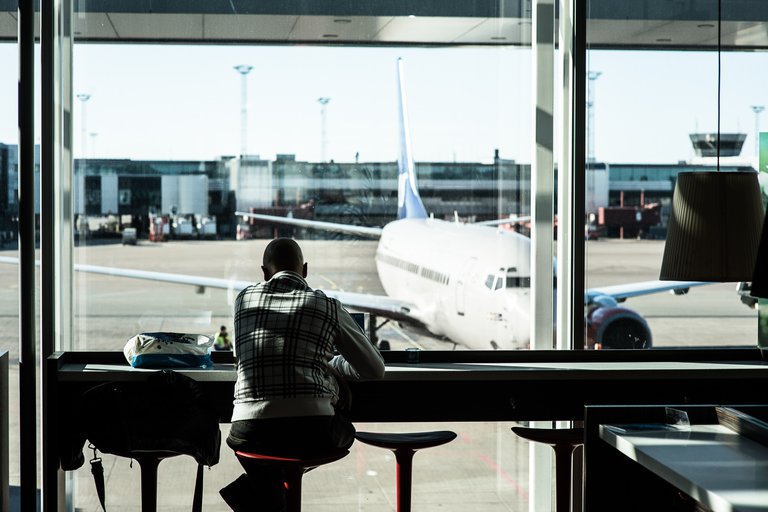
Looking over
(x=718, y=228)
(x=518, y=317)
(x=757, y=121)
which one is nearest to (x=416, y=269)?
(x=518, y=317)

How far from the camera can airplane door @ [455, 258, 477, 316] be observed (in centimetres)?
501

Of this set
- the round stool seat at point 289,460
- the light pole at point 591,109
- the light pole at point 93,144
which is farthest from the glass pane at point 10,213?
the light pole at point 591,109

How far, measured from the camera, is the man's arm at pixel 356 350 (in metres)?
3.23

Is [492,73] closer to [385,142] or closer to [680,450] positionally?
[385,142]

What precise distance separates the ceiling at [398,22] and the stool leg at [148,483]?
207cm

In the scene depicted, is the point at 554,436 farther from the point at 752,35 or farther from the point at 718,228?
the point at 752,35

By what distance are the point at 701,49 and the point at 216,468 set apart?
3240 millimetres

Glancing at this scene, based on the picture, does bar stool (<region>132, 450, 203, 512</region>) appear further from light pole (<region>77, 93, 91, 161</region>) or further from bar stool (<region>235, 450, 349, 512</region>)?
light pole (<region>77, 93, 91, 161</region>)

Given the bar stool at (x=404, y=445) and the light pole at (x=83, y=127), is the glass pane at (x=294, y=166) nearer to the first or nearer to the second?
the light pole at (x=83, y=127)

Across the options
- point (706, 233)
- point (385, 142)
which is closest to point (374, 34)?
point (385, 142)

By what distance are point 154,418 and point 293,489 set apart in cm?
58

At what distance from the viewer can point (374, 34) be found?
15.0ft

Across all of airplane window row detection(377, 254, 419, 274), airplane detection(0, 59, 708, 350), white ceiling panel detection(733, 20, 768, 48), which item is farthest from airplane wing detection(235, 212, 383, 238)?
white ceiling panel detection(733, 20, 768, 48)

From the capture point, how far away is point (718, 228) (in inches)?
117
